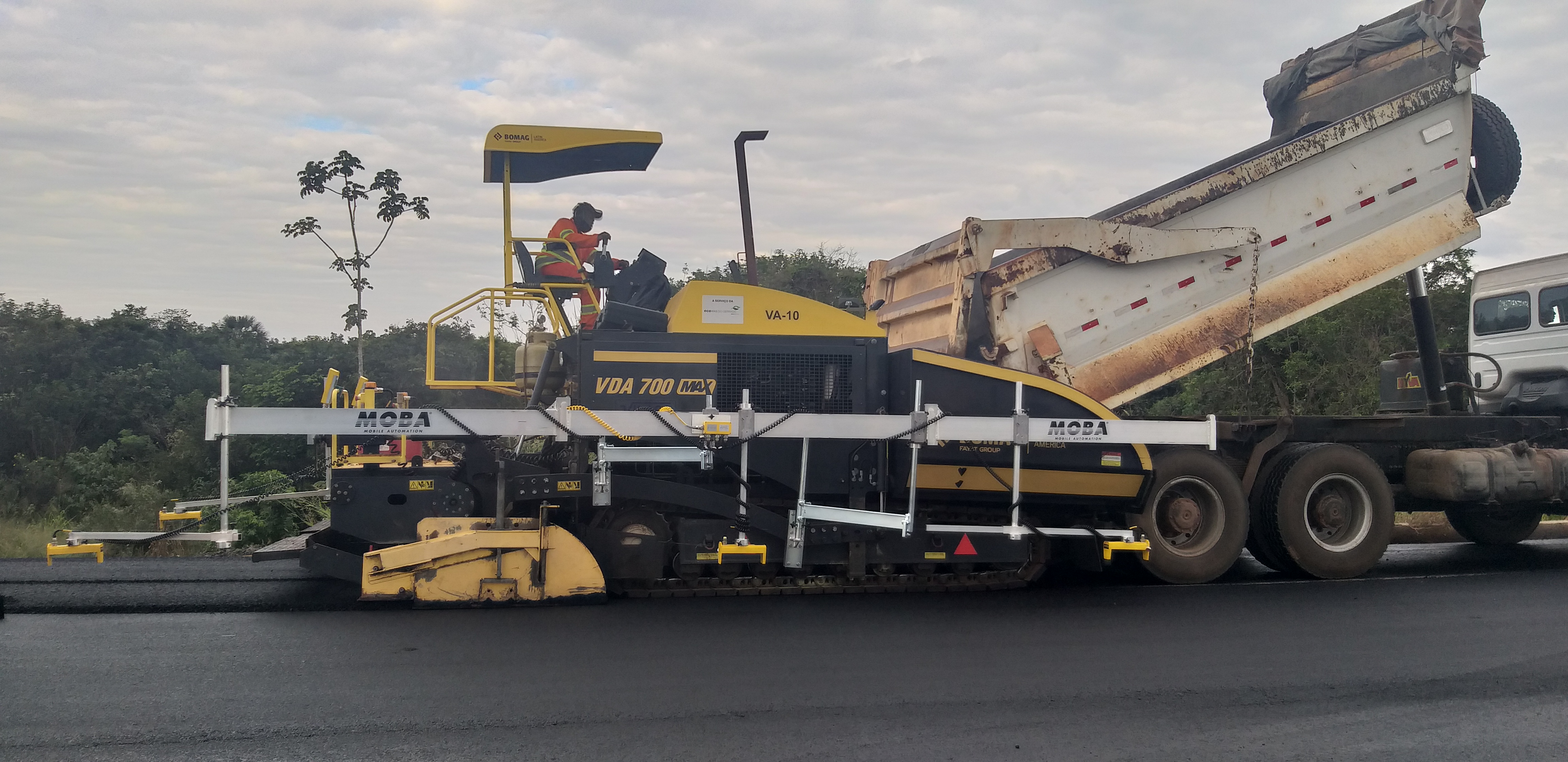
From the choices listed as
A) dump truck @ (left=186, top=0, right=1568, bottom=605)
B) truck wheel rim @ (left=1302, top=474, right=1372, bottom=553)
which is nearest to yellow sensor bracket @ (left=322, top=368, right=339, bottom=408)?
dump truck @ (left=186, top=0, right=1568, bottom=605)

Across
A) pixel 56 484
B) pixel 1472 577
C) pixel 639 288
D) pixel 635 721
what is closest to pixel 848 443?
pixel 639 288

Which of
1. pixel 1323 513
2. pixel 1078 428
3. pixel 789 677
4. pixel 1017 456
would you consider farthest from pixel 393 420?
pixel 1323 513

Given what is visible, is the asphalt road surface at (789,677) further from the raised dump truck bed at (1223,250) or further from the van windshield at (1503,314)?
the van windshield at (1503,314)

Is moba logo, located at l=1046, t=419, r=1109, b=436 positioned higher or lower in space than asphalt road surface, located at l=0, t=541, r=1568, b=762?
higher

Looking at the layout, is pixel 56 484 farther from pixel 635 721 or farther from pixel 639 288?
pixel 635 721

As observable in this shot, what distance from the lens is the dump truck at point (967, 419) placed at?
6.54 metres

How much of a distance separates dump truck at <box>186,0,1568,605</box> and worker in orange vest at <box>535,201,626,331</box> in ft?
0.25

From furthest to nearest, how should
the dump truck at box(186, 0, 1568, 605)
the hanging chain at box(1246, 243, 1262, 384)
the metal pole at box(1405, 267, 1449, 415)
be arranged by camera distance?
the metal pole at box(1405, 267, 1449, 415) → the hanging chain at box(1246, 243, 1262, 384) → the dump truck at box(186, 0, 1568, 605)

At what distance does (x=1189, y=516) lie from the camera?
7719 millimetres

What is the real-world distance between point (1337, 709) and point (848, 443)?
3190 mm

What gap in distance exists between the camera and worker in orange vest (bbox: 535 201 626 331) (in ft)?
24.2

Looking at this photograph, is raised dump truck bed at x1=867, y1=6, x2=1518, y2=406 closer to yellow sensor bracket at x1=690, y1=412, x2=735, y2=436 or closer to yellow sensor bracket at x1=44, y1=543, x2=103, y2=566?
yellow sensor bracket at x1=690, y1=412, x2=735, y2=436

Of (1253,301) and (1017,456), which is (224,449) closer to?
(1017,456)

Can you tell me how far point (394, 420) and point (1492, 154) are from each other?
871 centimetres
